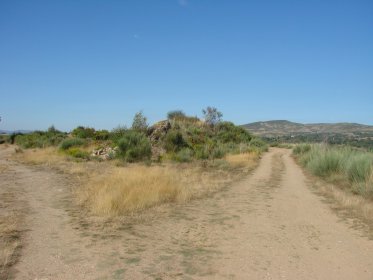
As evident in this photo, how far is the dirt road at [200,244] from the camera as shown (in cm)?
604

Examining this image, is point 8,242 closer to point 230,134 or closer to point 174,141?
point 174,141

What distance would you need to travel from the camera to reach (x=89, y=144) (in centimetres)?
3384

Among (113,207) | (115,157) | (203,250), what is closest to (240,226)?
(203,250)

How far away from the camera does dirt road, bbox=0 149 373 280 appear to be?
604 cm

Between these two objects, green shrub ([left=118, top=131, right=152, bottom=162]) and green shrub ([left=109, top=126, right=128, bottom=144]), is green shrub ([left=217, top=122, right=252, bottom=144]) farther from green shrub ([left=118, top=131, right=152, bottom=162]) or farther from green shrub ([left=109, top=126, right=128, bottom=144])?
green shrub ([left=118, top=131, right=152, bottom=162])

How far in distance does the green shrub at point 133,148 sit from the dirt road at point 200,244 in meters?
13.6

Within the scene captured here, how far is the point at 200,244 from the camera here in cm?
753

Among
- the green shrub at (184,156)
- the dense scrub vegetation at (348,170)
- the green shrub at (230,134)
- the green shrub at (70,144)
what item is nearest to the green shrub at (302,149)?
the green shrub at (230,134)

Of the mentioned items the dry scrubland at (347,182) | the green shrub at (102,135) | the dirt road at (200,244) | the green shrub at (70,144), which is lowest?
the dirt road at (200,244)

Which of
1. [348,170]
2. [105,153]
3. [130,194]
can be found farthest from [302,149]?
[130,194]

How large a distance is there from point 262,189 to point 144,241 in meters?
8.27

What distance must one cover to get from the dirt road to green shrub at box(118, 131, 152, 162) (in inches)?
537

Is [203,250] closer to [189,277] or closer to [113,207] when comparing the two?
[189,277]

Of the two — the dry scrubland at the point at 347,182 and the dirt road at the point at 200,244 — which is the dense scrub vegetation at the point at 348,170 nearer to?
the dry scrubland at the point at 347,182
